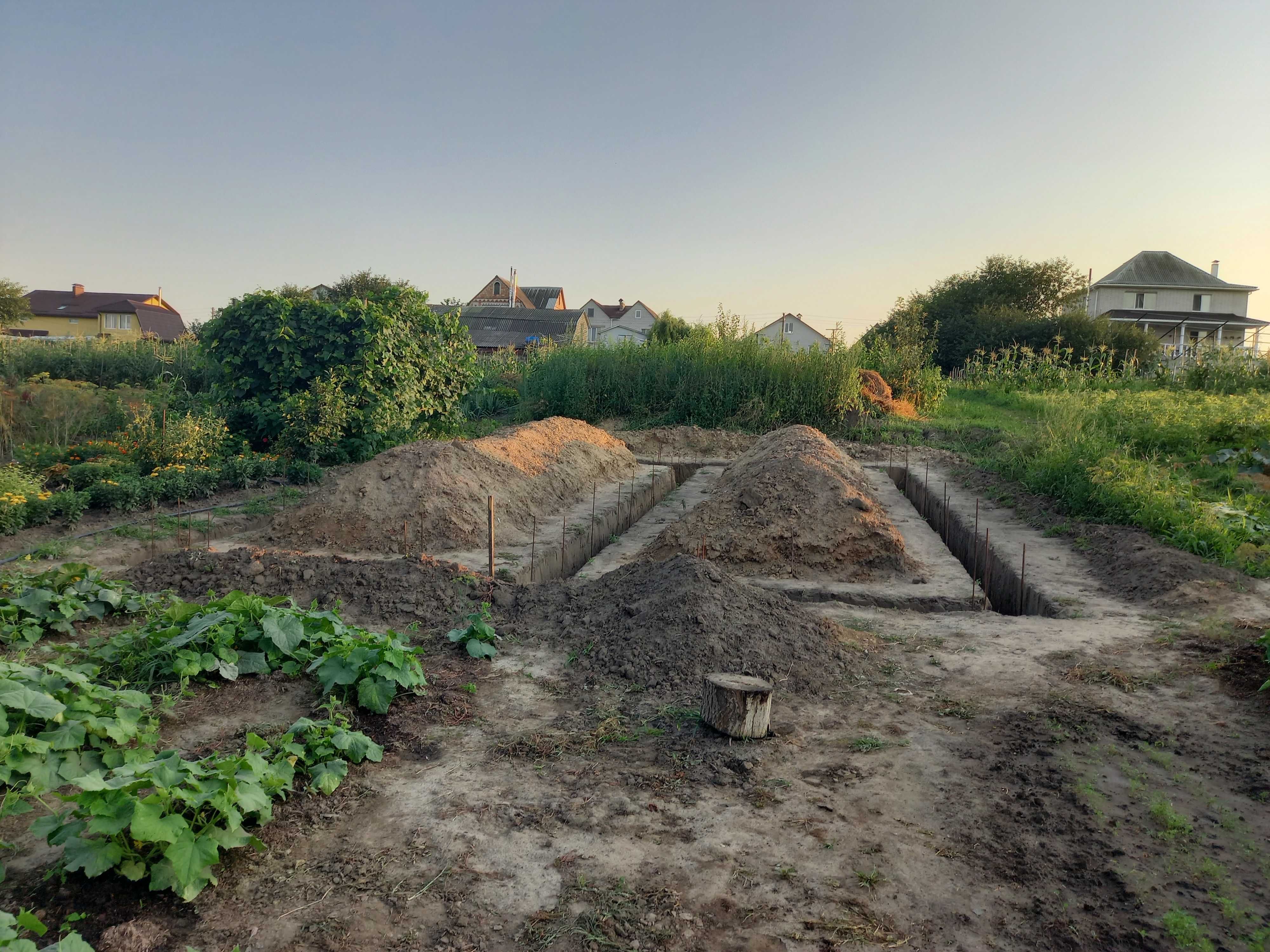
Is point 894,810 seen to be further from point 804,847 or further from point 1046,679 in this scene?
point 1046,679

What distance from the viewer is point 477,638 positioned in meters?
5.04

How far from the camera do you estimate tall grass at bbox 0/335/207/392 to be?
58.0 feet

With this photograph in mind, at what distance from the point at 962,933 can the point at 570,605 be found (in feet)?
11.8

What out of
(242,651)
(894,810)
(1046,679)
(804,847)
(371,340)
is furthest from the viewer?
(371,340)

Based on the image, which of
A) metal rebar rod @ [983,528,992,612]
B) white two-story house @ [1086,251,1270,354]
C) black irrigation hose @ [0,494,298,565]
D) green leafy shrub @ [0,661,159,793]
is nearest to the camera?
green leafy shrub @ [0,661,159,793]

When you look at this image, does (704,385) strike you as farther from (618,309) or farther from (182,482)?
(618,309)

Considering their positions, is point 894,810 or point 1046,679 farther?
Result: point 1046,679

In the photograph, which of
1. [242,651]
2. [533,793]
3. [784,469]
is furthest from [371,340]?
[533,793]

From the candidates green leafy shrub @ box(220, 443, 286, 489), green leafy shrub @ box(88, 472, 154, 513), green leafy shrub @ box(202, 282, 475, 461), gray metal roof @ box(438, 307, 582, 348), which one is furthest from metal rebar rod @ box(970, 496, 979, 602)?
gray metal roof @ box(438, 307, 582, 348)

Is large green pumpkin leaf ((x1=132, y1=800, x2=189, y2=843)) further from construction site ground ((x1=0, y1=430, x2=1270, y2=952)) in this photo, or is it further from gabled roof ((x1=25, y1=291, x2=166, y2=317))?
gabled roof ((x1=25, y1=291, x2=166, y2=317))

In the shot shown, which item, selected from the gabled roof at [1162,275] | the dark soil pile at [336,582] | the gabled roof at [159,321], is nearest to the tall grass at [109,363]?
the dark soil pile at [336,582]

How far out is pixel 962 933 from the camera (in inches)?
101

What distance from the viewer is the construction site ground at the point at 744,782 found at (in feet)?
8.48

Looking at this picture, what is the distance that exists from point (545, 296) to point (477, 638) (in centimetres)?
5771
